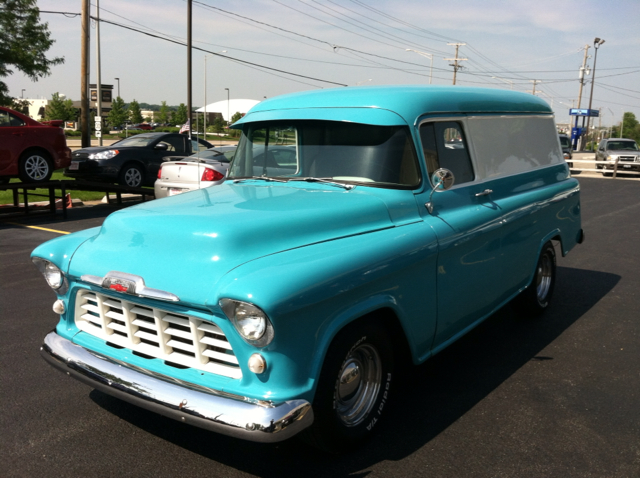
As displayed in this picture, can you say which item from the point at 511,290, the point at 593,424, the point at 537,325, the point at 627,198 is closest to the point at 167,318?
the point at 593,424

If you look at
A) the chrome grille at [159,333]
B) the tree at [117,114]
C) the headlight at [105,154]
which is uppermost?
the tree at [117,114]

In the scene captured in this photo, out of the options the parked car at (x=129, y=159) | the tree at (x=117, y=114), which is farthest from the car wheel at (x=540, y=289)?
the tree at (x=117, y=114)

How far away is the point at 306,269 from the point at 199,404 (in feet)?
2.60

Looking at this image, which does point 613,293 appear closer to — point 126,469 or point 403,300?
point 403,300

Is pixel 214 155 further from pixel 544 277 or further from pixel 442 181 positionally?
pixel 442 181

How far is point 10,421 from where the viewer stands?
3.71 metres

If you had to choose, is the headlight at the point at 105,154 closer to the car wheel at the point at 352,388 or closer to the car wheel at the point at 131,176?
the car wheel at the point at 131,176

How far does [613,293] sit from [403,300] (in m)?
4.47

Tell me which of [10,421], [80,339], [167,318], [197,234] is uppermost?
[197,234]

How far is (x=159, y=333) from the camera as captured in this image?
3.07 meters

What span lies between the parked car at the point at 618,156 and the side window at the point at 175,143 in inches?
754

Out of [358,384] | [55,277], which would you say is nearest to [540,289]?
[358,384]

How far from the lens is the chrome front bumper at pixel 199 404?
2.69 metres

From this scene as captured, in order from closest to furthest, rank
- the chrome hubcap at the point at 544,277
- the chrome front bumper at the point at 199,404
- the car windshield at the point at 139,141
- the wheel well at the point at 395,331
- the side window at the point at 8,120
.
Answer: the chrome front bumper at the point at 199,404 → the wheel well at the point at 395,331 → the chrome hubcap at the point at 544,277 → the side window at the point at 8,120 → the car windshield at the point at 139,141
